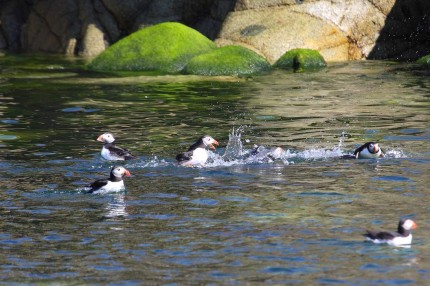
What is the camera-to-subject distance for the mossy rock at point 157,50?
33.7m

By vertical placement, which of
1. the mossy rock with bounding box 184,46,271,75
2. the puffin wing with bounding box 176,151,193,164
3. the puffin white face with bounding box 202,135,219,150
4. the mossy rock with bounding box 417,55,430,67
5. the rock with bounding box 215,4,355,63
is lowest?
the puffin wing with bounding box 176,151,193,164

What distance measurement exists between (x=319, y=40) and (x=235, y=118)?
11783 millimetres

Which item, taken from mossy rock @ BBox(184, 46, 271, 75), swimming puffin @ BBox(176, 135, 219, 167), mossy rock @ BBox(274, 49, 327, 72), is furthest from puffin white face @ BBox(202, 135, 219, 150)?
mossy rock @ BBox(274, 49, 327, 72)

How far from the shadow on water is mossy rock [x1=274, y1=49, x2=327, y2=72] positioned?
11.0ft

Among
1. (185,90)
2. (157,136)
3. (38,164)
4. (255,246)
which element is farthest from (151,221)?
(185,90)

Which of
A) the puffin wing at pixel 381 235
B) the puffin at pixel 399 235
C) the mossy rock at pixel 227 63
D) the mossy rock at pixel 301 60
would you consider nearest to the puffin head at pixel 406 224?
the puffin at pixel 399 235

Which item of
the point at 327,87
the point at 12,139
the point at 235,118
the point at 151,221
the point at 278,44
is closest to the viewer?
the point at 151,221

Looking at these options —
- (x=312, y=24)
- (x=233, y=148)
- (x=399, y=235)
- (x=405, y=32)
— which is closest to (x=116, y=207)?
(x=399, y=235)

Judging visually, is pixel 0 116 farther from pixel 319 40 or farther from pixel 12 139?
pixel 319 40

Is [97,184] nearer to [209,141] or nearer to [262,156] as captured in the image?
[209,141]

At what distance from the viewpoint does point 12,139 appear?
2156cm

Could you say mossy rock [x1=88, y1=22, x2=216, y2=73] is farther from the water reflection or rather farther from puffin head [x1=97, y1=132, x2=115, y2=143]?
the water reflection

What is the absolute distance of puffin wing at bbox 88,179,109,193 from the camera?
15.7m

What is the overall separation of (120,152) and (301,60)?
16.0 m
